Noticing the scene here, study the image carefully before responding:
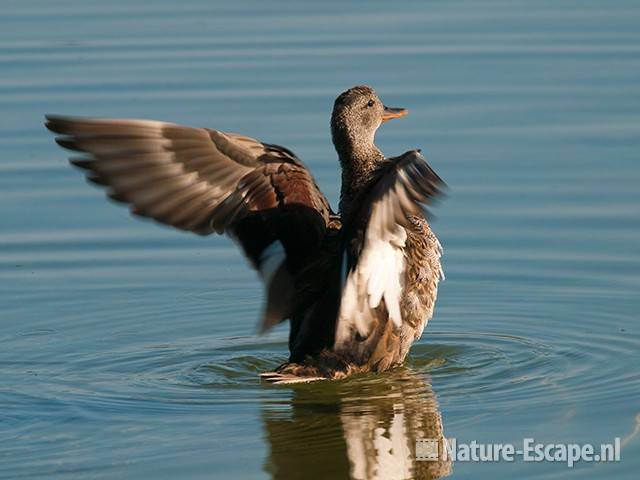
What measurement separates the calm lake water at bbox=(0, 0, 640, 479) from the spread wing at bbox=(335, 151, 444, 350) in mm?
374

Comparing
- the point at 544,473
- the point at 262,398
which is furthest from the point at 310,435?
the point at 544,473

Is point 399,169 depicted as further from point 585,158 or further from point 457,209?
point 585,158

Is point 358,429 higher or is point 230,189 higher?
point 230,189

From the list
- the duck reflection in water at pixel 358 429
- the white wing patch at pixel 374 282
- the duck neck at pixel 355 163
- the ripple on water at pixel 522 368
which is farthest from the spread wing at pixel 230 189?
the ripple on water at pixel 522 368

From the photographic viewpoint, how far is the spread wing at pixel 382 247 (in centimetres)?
725

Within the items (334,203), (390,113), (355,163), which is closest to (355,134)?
(355,163)

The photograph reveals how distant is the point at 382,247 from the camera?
26.7 feet

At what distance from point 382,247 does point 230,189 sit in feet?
2.98

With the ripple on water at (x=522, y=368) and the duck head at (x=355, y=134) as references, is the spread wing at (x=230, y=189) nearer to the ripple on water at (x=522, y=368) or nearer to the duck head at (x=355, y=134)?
the duck head at (x=355, y=134)

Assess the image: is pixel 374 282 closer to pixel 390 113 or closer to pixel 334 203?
pixel 390 113

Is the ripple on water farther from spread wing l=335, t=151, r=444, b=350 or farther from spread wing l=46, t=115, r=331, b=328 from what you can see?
spread wing l=46, t=115, r=331, b=328

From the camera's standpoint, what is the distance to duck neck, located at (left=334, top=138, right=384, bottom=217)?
912 centimetres

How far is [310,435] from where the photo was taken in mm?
7895

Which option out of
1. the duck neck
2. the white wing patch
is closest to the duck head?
the duck neck
